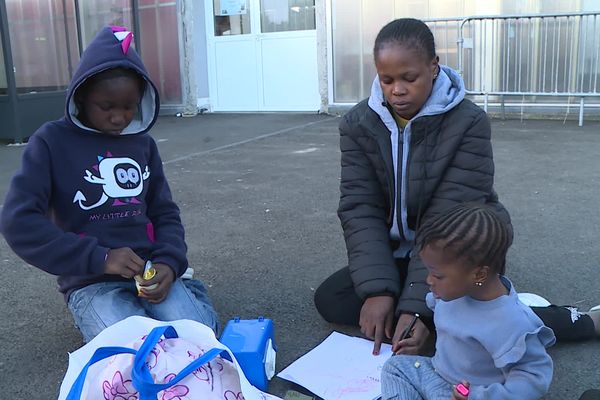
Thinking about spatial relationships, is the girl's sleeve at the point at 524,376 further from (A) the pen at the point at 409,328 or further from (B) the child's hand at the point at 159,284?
(B) the child's hand at the point at 159,284

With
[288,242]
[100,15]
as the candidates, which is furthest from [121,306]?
[100,15]

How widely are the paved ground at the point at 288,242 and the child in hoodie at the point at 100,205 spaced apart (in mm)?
330

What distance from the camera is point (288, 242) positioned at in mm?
3541

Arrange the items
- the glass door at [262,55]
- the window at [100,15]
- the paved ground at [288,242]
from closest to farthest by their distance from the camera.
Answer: the paved ground at [288,242]
the window at [100,15]
the glass door at [262,55]

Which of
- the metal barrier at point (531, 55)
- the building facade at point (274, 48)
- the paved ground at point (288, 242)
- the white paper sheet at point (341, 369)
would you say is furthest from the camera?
the building facade at point (274, 48)

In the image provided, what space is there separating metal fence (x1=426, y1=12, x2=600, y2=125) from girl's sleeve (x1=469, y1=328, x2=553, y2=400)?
21.0 feet

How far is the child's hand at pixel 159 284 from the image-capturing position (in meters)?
2.21

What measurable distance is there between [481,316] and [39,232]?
1390 millimetres

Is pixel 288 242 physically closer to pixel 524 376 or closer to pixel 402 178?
pixel 402 178

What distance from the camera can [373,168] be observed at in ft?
8.09

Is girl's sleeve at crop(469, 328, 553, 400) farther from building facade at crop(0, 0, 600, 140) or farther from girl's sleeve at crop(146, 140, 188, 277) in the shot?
building facade at crop(0, 0, 600, 140)

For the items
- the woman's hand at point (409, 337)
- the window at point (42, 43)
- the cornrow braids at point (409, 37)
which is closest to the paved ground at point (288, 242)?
the woman's hand at point (409, 337)

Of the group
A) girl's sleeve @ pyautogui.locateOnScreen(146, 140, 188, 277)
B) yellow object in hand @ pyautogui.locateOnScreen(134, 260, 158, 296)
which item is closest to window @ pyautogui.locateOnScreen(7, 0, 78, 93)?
girl's sleeve @ pyautogui.locateOnScreen(146, 140, 188, 277)

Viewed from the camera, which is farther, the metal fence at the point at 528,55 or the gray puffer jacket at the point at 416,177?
the metal fence at the point at 528,55
